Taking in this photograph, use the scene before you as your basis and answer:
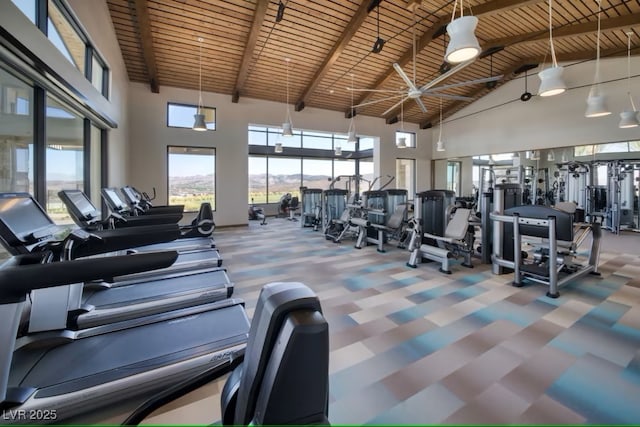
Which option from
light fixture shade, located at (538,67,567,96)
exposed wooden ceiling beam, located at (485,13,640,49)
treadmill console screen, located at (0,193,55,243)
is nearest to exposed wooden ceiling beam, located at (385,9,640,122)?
exposed wooden ceiling beam, located at (485,13,640,49)

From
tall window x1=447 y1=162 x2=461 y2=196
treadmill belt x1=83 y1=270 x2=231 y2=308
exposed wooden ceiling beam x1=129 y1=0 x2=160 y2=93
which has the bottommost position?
treadmill belt x1=83 y1=270 x2=231 y2=308

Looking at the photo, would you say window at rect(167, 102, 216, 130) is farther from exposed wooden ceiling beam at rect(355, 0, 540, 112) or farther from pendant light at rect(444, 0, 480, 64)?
pendant light at rect(444, 0, 480, 64)

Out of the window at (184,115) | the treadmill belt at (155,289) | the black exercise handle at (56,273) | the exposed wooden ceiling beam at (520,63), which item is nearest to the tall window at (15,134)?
the treadmill belt at (155,289)

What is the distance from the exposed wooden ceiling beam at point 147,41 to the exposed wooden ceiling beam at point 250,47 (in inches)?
75.7

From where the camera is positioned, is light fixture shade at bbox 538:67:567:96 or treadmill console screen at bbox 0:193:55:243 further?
light fixture shade at bbox 538:67:567:96

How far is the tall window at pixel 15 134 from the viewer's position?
8.37ft

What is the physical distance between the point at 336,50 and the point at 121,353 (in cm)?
727

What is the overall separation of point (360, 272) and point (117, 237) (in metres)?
3.22

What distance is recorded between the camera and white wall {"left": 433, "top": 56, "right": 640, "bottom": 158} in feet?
24.9

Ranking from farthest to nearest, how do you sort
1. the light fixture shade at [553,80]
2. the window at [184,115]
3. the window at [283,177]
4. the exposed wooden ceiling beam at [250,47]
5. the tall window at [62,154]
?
the window at [283,177], the window at [184,115], the exposed wooden ceiling beam at [250,47], the light fixture shade at [553,80], the tall window at [62,154]

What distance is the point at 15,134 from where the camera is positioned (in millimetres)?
2725

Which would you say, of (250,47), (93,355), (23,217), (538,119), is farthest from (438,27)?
(93,355)

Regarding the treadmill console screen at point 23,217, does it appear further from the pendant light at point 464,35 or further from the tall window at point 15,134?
the pendant light at point 464,35

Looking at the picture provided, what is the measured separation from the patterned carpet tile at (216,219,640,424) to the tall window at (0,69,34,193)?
2454 mm
